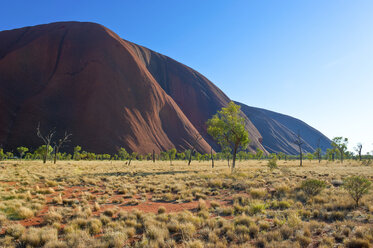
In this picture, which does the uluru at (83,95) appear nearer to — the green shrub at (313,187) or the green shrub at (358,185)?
the green shrub at (313,187)

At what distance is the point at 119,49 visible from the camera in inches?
4951

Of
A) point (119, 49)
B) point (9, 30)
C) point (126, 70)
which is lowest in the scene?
point (126, 70)

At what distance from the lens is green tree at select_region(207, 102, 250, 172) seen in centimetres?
A: 3016

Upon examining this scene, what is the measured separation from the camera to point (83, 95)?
104m

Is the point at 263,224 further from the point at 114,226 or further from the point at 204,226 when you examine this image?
the point at 114,226

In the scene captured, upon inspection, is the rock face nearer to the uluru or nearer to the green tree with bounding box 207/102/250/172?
the uluru

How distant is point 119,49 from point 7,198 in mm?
129884

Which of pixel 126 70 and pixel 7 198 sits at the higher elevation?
pixel 126 70

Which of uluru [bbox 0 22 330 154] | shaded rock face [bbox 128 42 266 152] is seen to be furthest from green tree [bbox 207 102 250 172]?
shaded rock face [bbox 128 42 266 152]

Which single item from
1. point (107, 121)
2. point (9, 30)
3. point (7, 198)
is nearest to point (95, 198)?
point (7, 198)

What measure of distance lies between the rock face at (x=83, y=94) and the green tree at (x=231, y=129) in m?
66.5

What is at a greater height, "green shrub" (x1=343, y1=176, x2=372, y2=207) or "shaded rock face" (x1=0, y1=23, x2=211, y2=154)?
"shaded rock face" (x1=0, y1=23, x2=211, y2=154)

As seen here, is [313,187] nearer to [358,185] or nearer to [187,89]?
[358,185]

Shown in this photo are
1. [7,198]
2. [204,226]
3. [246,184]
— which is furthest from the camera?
[246,184]
